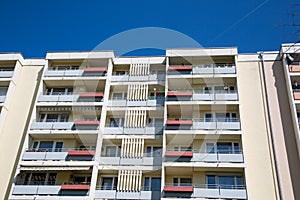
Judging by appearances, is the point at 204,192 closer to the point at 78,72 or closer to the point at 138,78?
the point at 138,78

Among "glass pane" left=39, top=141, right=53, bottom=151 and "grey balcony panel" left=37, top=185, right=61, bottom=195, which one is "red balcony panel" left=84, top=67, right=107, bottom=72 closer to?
"glass pane" left=39, top=141, right=53, bottom=151

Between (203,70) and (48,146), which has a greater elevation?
(203,70)

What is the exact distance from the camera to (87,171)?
70.7 ft

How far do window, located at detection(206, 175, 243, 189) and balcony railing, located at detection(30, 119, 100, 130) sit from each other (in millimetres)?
8685

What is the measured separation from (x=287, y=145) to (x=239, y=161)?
3699 millimetres

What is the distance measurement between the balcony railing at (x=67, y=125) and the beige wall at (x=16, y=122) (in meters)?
1.33

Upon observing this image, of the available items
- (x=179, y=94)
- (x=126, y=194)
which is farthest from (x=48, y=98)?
(x=179, y=94)

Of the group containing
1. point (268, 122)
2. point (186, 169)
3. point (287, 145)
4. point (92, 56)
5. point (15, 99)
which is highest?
point (92, 56)

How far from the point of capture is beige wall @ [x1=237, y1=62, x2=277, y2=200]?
19359 millimetres

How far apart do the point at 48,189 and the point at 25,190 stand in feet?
4.91

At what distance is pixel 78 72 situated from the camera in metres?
25.5

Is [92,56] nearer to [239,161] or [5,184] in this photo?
[5,184]

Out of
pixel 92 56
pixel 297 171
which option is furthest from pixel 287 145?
pixel 92 56

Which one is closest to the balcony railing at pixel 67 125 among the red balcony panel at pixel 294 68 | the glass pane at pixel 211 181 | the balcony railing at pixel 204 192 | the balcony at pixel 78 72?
the balcony at pixel 78 72
